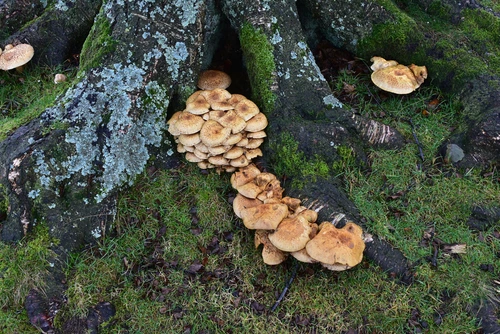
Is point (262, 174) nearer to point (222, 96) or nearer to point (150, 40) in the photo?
point (222, 96)

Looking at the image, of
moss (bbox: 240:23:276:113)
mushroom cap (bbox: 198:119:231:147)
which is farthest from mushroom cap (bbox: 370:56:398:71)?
mushroom cap (bbox: 198:119:231:147)

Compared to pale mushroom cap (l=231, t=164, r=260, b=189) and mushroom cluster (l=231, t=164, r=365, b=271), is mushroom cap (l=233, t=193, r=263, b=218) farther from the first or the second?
pale mushroom cap (l=231, t=164, r=260, b=189)

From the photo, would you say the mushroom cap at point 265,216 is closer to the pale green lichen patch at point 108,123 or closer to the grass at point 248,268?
the grass at point 248,268

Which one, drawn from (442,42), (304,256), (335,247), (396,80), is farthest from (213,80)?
(442,42)

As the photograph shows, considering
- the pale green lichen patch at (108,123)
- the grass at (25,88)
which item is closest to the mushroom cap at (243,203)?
the pale green lichen patch at (108,123)

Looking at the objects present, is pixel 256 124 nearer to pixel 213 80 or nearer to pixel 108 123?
pixel 213 80

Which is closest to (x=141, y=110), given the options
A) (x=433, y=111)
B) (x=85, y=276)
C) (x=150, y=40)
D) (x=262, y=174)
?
(x=150, y=40)
